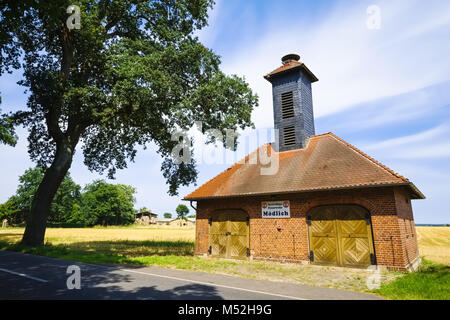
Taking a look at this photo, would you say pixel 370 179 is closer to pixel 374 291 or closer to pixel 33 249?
pixel 374 291

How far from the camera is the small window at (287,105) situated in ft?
53.3

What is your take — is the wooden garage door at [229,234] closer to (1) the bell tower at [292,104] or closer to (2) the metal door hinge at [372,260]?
(1) the bell tower at [292,104]

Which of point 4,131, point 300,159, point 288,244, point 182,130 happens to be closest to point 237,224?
point 288,244

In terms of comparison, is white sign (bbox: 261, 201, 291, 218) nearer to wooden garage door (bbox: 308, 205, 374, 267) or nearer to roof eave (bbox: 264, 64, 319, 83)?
wooden garage door (bbox: 308, 205, 374, 267)

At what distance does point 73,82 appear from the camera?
48.6 ft

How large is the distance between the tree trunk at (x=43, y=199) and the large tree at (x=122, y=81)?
0.18 feet

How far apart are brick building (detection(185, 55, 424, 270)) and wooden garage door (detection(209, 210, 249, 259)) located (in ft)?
0.17

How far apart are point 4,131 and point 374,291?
28799 millimetres

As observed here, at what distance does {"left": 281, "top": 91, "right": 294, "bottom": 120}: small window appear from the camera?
53.3ft

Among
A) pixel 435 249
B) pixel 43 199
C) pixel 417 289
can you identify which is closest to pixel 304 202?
pixel 417 289

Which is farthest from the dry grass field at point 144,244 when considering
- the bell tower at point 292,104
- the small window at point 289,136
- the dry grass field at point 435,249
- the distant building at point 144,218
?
the distant building at point 144,218

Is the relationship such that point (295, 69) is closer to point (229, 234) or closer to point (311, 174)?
point (311, 174)

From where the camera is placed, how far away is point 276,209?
13.0 metres

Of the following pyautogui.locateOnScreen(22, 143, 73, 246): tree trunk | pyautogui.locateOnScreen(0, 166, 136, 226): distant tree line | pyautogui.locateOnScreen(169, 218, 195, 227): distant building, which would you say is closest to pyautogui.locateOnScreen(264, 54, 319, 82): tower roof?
pyautogui.locateOnScreen(22, 143, 73, 246): tree trunk
